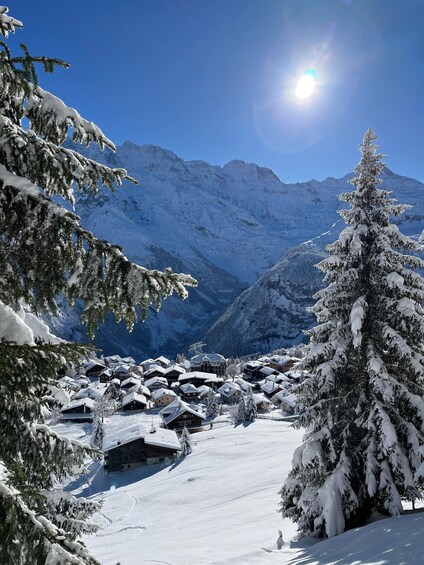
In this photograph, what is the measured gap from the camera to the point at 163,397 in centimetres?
7250

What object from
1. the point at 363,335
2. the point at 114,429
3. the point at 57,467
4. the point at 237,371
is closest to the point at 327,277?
the point at 363,335

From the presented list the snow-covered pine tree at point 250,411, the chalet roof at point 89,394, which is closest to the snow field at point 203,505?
the snow-covered pine tree at point 250,411

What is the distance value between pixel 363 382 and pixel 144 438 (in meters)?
37.0

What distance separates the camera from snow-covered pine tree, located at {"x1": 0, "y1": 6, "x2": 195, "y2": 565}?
103 inches

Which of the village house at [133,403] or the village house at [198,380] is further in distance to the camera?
the village house at [198,380]

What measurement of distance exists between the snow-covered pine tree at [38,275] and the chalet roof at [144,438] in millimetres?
41482

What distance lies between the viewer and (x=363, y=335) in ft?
43.0

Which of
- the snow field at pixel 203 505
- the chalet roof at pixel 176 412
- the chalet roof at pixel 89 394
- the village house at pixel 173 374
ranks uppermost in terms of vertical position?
the village house at pixel 173 374

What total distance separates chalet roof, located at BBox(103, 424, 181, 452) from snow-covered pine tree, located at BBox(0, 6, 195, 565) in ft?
136

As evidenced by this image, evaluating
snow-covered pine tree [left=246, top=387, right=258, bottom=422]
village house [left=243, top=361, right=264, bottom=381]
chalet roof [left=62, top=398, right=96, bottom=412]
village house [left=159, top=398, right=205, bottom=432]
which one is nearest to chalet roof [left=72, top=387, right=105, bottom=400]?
chalet roof [left=62, top=398, right=96, bottom=412]

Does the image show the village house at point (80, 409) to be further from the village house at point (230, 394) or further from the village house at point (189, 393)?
the village house at point (230, 394)

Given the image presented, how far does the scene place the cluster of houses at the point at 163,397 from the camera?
44594mm

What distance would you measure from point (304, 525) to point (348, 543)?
2.58 m

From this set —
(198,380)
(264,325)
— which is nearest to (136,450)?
(198,380)
